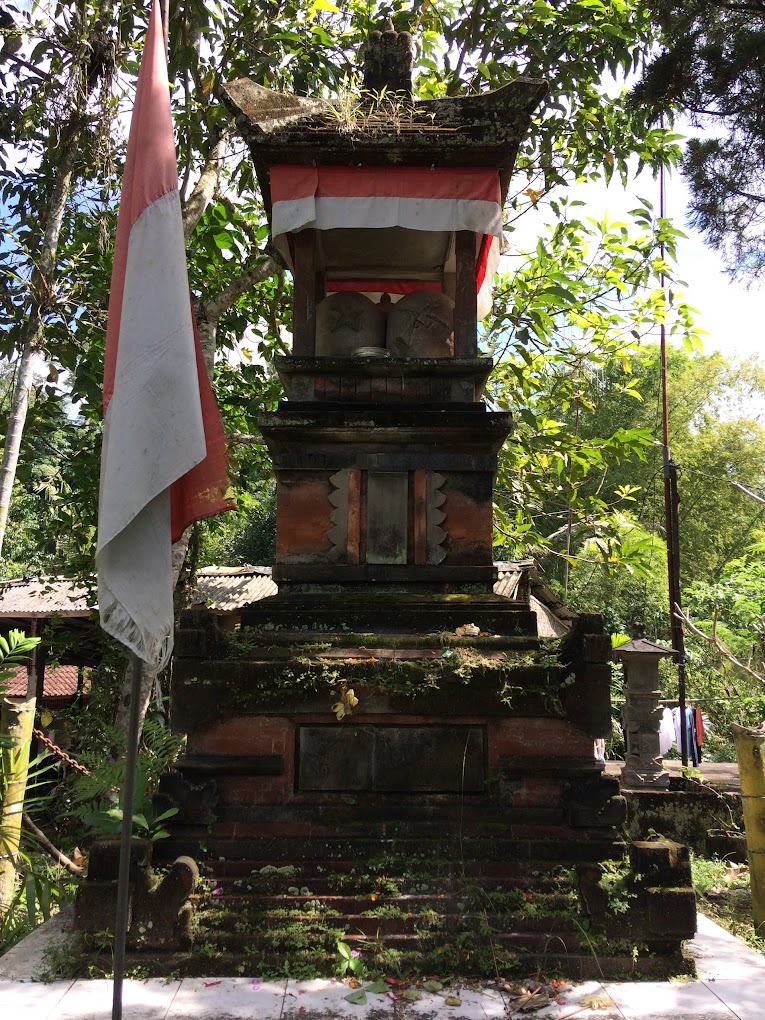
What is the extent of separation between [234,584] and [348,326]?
10808 mm

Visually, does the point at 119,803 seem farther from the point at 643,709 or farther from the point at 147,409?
the point at 643,709

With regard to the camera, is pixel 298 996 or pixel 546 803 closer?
pixel 298 996

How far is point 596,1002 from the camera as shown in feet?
11.5

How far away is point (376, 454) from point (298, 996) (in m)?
3.04

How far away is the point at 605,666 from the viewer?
4.39 m

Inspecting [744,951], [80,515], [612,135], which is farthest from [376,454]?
[612,135]

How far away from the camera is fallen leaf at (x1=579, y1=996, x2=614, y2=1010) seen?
3.47 meters

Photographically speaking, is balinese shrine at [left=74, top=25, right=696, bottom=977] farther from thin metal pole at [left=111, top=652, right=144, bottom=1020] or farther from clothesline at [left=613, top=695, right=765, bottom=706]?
clothesline at [left=613, top=695, right=765, bottom=706]

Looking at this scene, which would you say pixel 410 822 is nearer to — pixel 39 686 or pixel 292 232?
pixel 292 232

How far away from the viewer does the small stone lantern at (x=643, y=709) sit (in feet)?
26.1

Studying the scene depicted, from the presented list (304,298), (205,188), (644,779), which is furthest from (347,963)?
(205,188)

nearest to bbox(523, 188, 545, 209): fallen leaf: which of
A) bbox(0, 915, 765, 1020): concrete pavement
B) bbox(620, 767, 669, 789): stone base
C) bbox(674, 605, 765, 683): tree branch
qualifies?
bbox(674, 605, 765, 683): tree branch

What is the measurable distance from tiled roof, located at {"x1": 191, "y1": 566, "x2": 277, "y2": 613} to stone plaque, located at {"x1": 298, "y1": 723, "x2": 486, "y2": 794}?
34.3 feet

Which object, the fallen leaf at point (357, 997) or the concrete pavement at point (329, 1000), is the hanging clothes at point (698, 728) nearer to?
the concrete pavement at point (329, 1000)
